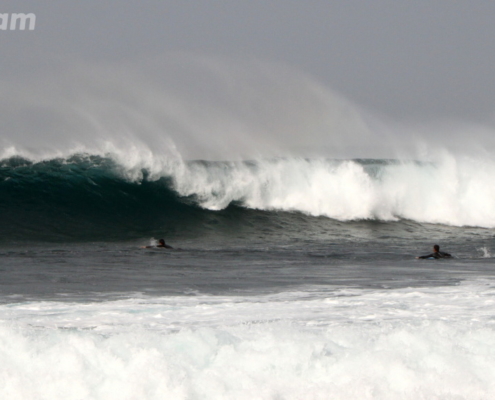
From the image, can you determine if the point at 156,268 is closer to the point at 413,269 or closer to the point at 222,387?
the point at 413,269

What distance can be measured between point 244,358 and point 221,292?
3.10m

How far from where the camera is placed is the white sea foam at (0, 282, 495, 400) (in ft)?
17.5

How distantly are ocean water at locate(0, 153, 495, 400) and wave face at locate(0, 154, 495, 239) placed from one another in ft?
0.26

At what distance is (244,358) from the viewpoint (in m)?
5.67

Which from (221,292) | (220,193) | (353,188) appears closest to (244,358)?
(221,292)

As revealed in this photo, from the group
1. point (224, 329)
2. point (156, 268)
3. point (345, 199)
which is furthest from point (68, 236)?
point (224, 329)

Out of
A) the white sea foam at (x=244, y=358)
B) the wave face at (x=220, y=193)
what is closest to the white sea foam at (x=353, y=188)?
the wave face at (x=220, y=193)

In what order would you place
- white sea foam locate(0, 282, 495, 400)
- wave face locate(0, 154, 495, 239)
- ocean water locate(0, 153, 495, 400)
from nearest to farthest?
white sea foam locate(0, 282, 495, 400) → ocean water locate(0, 153, 495, 400) → wave face locate(0, 154, 495, 239)

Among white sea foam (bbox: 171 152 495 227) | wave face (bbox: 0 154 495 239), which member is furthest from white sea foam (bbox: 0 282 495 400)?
white sea foam (bbox: 171 152 495 227)

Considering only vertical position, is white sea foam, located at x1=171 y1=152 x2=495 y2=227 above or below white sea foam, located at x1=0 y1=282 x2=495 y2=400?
above

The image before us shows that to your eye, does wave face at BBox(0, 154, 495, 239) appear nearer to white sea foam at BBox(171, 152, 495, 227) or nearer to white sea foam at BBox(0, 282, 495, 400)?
white sea foam at BBox(171, 152, 495, 227)

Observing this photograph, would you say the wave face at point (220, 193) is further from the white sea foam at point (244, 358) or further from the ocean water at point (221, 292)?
the white sea foam at point (244, 358)

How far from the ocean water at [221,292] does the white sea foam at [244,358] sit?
1 cm

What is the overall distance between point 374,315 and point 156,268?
5120 millimetres
